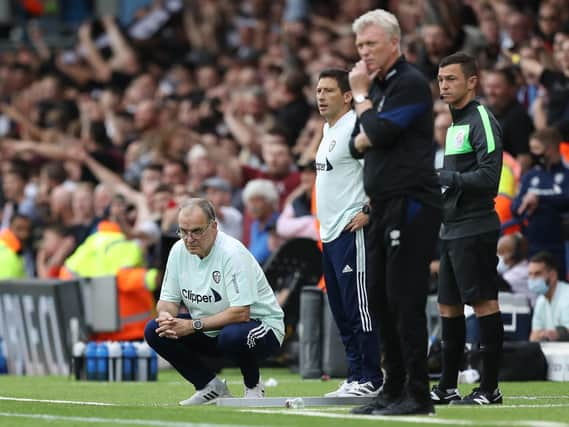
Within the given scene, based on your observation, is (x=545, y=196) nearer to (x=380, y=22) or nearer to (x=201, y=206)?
(x=201, y=206)

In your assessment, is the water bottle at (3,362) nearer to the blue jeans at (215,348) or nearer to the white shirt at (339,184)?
the blue jeans at (215,348)

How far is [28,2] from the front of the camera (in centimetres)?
3027

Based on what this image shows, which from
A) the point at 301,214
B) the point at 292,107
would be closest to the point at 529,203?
the point at 301,214

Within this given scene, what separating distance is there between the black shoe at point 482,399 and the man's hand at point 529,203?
14.4ft

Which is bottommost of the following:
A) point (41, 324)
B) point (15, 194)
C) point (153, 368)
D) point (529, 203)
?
point (153, 368)

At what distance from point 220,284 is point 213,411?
1.19 meters

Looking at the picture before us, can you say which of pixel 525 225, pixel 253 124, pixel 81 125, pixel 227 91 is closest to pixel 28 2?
pixel 81 125

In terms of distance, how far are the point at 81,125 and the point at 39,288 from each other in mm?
6773

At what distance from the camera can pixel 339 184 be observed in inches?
375

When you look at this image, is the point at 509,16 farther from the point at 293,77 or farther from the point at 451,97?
the point at 451,97

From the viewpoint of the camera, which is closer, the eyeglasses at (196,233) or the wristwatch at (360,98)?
the wristwatch at (360,98)

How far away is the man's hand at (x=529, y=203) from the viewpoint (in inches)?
516

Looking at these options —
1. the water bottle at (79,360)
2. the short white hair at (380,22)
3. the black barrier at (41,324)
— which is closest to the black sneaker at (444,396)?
the short white hair at (380,22)

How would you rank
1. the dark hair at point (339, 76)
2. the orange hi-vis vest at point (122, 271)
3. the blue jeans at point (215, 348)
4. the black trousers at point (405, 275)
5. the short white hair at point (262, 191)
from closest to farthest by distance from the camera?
the black trousers at point (405, 275), the blue jeans at point (215, 348), the dark hair at point (339, 76), the short white hair at point (262, 191), the orange hi-vis vest at point (122, 271)
